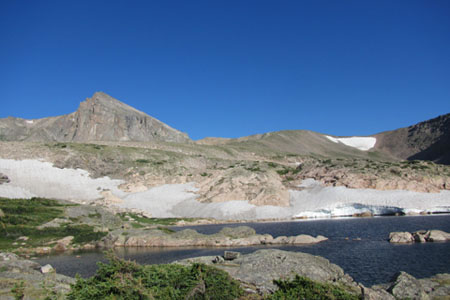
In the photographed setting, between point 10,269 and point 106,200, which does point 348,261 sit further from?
point 106,200

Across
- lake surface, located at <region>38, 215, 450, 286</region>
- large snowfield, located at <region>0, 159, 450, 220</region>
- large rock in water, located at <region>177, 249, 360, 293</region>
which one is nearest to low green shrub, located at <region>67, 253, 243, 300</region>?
large rock in water, located at <region>177, 249, 360, 293</region>

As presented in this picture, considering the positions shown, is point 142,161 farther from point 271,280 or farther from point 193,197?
point 271,280

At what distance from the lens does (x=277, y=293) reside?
12469 millimetres

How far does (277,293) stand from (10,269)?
18.9 m

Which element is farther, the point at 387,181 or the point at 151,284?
the point at 387,181

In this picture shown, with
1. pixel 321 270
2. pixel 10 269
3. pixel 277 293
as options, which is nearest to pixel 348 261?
pixel 321 270

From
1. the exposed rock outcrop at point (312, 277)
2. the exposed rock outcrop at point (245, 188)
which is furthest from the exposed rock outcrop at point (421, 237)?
the exposed rock outcrop at point (245, 188)

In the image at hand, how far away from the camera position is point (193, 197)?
94.4 m

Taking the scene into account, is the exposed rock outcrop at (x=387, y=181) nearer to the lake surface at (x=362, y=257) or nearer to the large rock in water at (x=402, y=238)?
the lake surface at (x=362, y=257)

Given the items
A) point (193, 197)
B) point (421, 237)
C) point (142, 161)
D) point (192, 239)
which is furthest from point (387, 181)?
point (142, 161)

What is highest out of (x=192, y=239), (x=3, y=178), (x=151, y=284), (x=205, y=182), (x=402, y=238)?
(x=3, y=178)

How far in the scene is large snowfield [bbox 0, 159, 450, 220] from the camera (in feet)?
249

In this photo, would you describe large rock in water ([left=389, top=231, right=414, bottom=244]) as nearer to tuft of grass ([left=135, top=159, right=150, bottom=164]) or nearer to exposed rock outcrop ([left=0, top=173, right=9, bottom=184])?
tuft of grass ([left=135, top=159, right=150, bottom=164])

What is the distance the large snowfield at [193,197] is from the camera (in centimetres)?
7581
